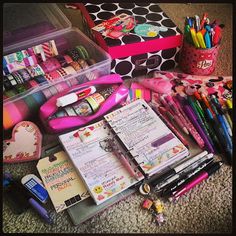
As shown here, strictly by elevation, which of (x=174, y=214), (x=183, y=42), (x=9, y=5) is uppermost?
(x=9, y=5)

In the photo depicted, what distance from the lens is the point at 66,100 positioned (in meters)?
0.64

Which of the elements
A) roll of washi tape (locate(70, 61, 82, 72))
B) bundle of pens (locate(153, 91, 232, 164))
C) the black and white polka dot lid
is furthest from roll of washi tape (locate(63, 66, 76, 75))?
bundle of pens (locate(153, 91, 232, 164))

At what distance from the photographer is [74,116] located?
0.64 m

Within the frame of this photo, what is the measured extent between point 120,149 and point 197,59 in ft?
1.06

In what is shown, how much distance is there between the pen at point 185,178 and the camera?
22.0 inches

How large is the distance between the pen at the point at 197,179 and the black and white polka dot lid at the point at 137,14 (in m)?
0.34

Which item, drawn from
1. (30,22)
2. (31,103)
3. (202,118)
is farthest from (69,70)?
(202,118)

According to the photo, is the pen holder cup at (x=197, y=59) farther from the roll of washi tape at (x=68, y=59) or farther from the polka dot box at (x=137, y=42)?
the roll of washi tape at (x=68, y=59)

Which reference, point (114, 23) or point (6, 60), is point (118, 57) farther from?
point (6, 60)

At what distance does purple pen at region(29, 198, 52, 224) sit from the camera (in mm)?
528

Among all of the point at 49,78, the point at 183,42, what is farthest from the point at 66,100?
the point at 183,42

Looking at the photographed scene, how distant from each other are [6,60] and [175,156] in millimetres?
450

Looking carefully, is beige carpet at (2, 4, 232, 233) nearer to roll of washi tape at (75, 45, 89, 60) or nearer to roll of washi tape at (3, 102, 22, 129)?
roll of washi tape at (3, 102, 22, 129)

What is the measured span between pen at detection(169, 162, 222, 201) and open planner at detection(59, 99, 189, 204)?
0.05 meters
